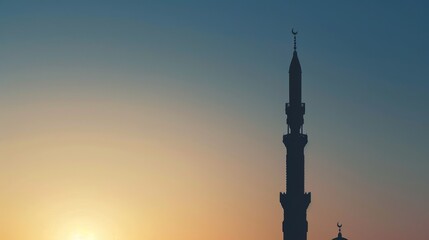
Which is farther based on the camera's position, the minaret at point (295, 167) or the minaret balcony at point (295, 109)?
the minaret balcony at point (295, 109)

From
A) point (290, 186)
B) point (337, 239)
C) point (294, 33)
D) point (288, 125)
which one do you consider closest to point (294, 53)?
point (294, 33)

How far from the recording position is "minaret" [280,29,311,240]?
82938 millimetres

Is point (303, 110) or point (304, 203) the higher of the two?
point (303, 110)

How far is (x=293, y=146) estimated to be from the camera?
8475cm

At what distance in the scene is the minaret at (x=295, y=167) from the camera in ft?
272

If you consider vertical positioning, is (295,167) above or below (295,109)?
below

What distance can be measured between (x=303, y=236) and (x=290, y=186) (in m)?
5.32

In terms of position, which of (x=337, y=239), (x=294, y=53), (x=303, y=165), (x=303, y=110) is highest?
(x=294, y=53)

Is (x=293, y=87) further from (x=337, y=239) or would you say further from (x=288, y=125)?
(x=337, y=239)

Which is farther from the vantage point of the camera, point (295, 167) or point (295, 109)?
point (295, 109)

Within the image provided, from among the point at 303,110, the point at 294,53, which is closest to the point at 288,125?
the point at 303,110

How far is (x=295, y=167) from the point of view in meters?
84.2

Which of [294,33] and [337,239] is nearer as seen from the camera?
[337,239]

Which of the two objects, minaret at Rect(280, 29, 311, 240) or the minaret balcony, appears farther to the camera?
the minaret balcony
